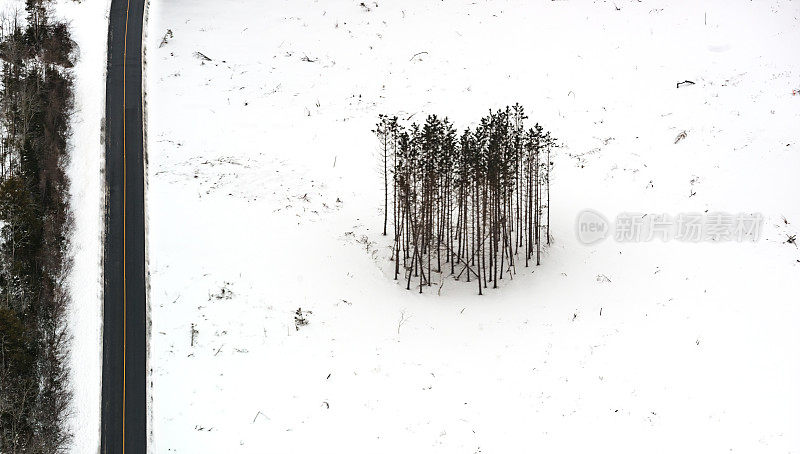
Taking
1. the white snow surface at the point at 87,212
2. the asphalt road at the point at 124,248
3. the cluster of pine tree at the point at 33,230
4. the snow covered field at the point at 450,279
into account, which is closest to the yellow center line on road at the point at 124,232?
the asphalt road at the point at 124,248

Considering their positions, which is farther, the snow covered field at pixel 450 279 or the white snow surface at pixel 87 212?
the white snow surface at pixel 87 212

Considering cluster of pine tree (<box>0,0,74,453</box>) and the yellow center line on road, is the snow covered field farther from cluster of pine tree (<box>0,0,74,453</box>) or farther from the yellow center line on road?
cluster of pine tree (<box>0,0,74,453</box>)

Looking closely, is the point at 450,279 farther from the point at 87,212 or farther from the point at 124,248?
the point at 87,212

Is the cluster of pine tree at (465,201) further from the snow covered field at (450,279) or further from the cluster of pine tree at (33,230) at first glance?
the cluster of pine tree at (33,230)

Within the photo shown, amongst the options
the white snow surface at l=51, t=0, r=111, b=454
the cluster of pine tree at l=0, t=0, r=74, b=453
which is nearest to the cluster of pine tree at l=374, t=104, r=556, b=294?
the white snow surface at l=51, t=0, r=111, b=454

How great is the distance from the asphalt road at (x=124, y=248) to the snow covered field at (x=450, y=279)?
0.98 m

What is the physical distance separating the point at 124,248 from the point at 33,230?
18.9 feet

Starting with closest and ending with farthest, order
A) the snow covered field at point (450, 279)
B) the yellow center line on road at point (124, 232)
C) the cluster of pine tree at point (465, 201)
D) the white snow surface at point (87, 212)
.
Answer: the snow covered field at point (450, 279), the yellow center line on road at point (124, 232), the white snow surface at point (87, 212), the cluster of pine tree at point (465, 201)

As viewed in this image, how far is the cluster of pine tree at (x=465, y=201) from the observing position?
35.8m

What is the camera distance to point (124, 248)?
3934 cm

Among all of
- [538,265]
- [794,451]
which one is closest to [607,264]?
[538,265]

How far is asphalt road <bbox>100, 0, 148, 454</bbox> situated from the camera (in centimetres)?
3150

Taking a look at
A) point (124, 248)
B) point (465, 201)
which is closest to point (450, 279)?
point (465, 201)

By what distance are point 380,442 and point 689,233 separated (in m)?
19.2
